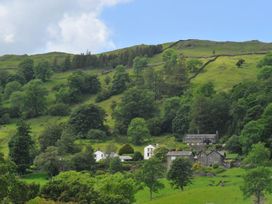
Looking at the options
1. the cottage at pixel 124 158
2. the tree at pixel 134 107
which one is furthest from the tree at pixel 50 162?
the tree at pixel 134 107

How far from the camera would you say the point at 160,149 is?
413ft

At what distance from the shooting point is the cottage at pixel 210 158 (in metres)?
116

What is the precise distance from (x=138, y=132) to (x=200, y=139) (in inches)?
621

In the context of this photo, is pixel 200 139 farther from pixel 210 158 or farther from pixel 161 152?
pixel 210 158

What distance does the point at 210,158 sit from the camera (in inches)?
4641

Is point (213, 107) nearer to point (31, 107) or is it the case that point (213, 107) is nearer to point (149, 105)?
point (149, 105)

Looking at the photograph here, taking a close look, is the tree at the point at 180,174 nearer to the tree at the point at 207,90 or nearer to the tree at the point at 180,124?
the tree at the point at 180,124

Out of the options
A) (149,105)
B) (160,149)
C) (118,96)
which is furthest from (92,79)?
(160,149)

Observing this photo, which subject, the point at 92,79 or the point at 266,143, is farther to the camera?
the point at 92,79

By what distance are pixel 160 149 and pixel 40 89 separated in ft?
227

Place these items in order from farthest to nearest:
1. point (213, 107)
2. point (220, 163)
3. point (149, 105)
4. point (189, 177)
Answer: point (149, 105), point (213, 107), point (220, 163), point (189, 177)

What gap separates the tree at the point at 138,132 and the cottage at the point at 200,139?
1030cm

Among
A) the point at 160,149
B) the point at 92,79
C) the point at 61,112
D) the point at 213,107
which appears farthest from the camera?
→ the point at 92,79

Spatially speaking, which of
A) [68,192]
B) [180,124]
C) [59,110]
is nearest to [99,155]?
[180,124]
